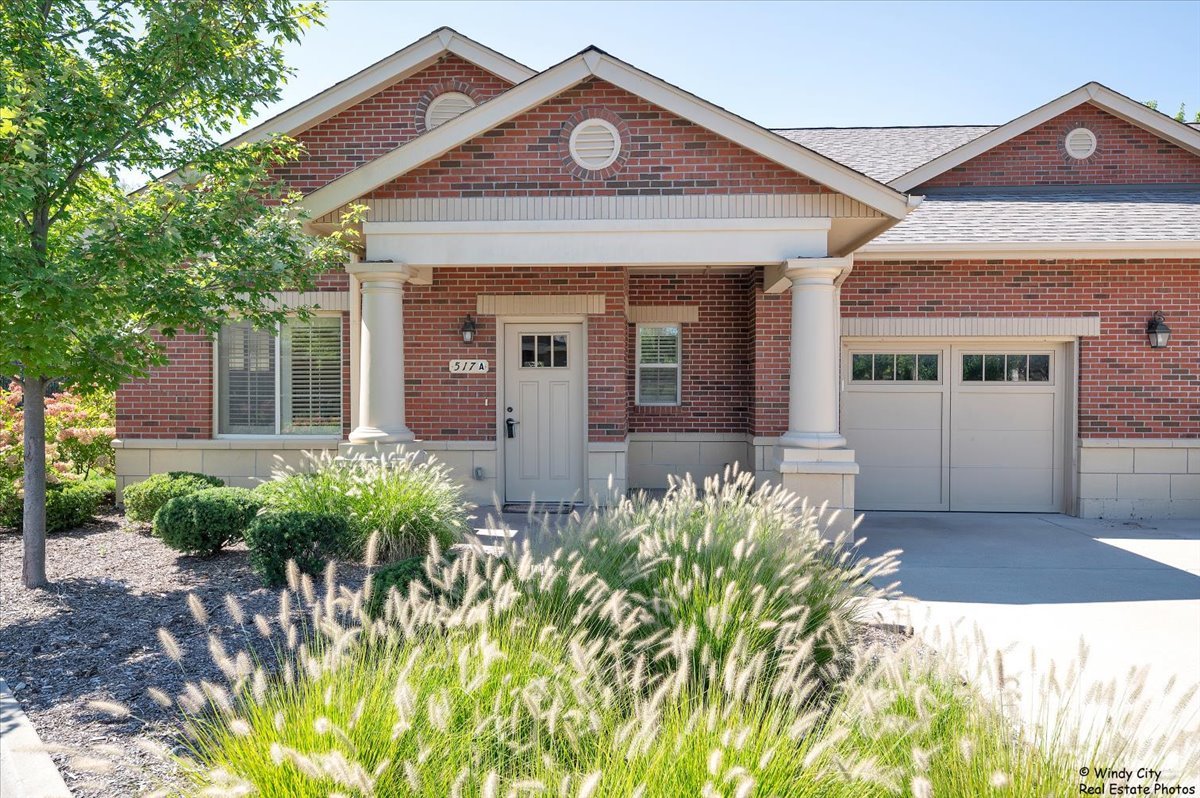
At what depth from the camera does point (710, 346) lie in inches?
484

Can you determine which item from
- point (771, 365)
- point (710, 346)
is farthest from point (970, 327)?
point (710, 346)

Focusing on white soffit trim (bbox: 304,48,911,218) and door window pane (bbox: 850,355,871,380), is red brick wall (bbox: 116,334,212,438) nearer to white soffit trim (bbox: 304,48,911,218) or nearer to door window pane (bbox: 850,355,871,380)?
white soffit trim (bbox: 304,48,911,218)

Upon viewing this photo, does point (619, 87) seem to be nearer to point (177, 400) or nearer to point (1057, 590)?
point (1057, 590)

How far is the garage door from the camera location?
11.9m

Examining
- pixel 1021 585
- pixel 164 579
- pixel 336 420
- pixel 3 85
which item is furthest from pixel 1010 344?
pixel 3 85

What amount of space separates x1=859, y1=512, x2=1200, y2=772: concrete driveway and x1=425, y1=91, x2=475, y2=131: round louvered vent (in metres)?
8.51

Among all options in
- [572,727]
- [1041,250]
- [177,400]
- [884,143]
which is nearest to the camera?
[572,727]

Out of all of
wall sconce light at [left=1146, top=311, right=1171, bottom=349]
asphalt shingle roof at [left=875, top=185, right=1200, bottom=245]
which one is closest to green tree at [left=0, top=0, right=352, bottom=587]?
asphalt shingle roof at [left=875, top=185, right=1200, bottom=245]

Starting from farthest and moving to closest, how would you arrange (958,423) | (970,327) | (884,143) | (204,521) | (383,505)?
(884,143) < (958,423) < (970,327) < (204,521) < (383,505)

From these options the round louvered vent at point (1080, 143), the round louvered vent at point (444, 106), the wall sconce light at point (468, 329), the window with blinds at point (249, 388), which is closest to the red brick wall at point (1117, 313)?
the round louvered vent at point (1080, 143)

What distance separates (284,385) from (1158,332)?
12.7m

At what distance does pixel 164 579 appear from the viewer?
6.88 metres

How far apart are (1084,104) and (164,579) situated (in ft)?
48.4

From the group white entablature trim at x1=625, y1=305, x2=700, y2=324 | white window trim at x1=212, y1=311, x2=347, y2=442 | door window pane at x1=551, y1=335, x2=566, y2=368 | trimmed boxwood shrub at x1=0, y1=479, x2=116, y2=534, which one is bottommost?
trimmed boxwood shrub at x1=0, y1=479, x2=116, y2=534
